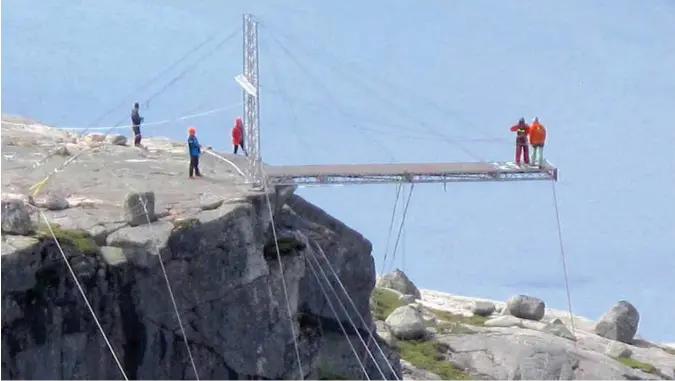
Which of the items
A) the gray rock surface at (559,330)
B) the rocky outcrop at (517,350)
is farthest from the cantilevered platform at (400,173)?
the gray rock surface at (559,330)

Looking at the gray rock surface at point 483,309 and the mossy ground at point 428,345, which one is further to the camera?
the gray rock surface at point 483,309

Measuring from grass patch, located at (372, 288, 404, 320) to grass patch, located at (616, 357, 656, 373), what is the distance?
1228 centimetres

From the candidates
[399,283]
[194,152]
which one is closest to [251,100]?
[194,152]

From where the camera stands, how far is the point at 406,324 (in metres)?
89.1

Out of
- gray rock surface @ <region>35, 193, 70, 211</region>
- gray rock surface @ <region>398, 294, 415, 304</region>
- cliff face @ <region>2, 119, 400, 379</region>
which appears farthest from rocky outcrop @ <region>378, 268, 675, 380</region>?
gray rock surface @ <region>35, 193, 70, 211</region>

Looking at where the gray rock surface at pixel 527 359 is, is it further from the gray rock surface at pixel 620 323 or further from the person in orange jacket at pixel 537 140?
the person in orange jacket at pixel 537 140

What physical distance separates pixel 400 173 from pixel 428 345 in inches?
1089

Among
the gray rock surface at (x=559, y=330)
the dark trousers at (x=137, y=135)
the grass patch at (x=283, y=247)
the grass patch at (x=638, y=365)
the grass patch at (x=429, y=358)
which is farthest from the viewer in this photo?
the gray rock surface at (x=559, y=330)

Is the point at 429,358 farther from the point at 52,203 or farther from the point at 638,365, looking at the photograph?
the point at 52,203

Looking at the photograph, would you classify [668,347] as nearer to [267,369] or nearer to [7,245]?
[267,369]

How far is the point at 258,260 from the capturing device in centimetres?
6066

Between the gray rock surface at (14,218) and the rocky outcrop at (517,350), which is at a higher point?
the gray rock surface at (14,218)

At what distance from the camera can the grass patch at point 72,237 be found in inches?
2148

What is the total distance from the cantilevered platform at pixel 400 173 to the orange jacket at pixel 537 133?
2.88 ft
